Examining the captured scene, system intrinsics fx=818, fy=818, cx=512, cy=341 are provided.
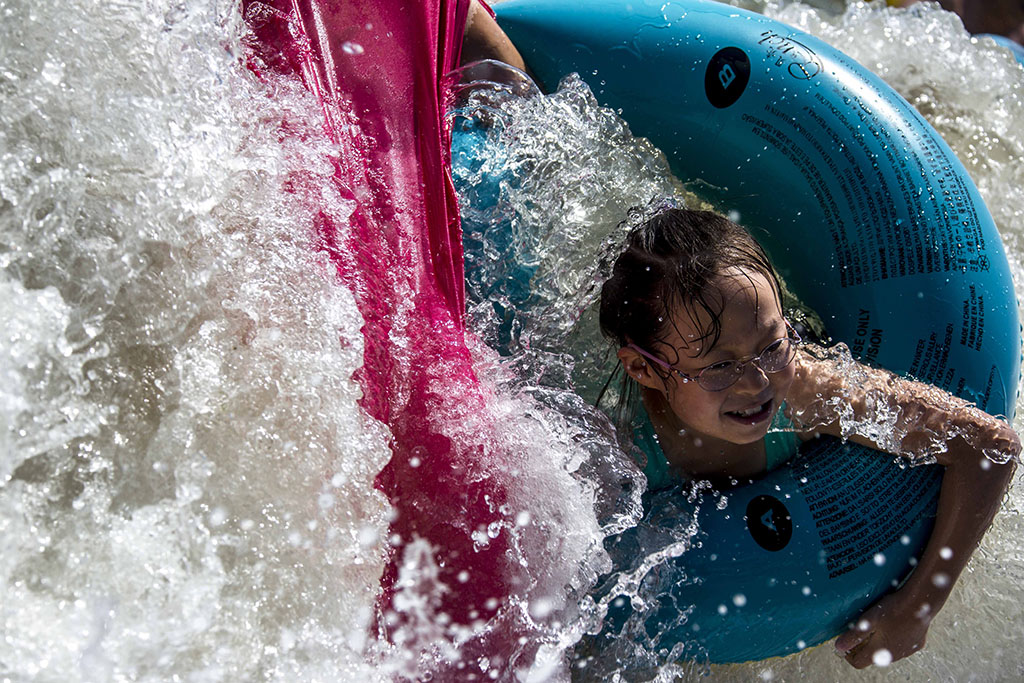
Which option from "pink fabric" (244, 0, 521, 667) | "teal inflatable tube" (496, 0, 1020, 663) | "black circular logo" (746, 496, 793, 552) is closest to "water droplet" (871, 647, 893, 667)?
"teal inflatable tube" (496, 0, 1020, 663)

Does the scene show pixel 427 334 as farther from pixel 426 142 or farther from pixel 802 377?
pixel 802 377

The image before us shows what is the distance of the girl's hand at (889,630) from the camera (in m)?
1.68

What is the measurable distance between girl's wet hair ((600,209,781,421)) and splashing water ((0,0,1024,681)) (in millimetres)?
317

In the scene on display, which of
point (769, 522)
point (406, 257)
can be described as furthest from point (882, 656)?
point (406, 257)

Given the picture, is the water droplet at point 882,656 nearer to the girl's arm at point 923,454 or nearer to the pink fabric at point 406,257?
the girl's arm at point 923,454

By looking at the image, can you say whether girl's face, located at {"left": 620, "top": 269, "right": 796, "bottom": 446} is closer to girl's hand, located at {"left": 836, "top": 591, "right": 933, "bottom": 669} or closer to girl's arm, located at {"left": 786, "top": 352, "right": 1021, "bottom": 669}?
girl's arm, located at {"left": 786, "top": 352, "right": 1021, "bottom": 669}

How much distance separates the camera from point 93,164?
4.04ft

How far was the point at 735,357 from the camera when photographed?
154 cm

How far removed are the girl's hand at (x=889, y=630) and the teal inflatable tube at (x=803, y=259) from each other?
1.5 inches

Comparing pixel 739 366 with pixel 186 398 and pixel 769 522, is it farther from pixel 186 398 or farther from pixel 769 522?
pixel 186 398

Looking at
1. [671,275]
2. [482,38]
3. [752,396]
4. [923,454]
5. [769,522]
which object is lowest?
[769,522]

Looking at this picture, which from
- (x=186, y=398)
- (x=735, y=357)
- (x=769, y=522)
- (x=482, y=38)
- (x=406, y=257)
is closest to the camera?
(x=186, y=398)

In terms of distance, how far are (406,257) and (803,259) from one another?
1.06 m

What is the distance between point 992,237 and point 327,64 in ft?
4.96
